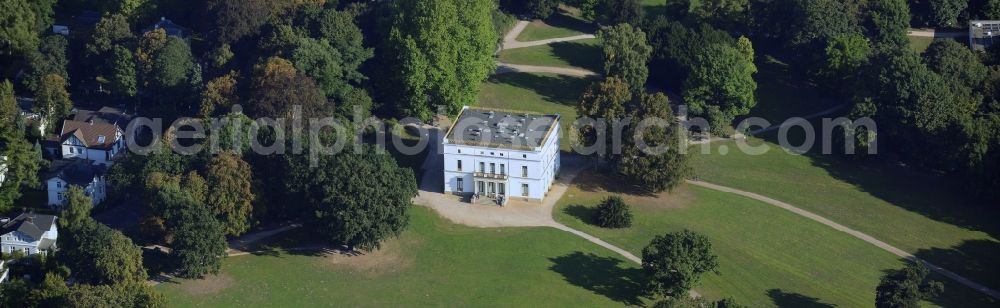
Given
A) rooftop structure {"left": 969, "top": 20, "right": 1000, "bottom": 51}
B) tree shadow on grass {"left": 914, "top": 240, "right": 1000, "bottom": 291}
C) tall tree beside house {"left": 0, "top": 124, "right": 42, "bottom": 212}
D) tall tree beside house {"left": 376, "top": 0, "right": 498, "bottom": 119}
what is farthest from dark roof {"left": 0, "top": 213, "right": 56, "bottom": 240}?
rooftop structure {"left": 969, "top": 20, "right": 1000, "bottom": 51}

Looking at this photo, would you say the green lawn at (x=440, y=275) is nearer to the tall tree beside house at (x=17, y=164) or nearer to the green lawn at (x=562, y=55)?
the tall tree beside house at (x=17, y=164)

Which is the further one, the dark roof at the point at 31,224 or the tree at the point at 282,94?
the tree at the point at 282,94

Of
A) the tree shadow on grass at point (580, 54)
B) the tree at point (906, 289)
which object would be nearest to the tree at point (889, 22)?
the tree shadow on grass at point (580, 54)

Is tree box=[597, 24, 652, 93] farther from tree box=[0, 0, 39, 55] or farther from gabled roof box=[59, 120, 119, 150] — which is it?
tree box=[0, 0, 39, 55]

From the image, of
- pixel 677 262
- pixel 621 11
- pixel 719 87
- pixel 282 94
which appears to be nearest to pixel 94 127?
pixel 282 94

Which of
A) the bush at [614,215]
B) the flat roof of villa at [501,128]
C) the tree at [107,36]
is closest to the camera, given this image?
the bush at [614,215]

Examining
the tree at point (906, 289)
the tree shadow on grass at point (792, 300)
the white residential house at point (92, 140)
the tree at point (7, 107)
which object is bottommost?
the tree shadow on grass at point (792, 300)

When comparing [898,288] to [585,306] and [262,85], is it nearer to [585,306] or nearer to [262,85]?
[585,306]
